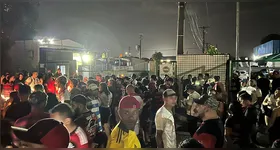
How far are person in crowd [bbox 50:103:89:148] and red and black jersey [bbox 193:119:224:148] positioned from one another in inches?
55.8

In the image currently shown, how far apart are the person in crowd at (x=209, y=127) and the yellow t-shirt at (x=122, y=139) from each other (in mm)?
812

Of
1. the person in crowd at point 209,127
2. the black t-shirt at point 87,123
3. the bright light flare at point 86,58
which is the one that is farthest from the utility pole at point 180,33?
the black t-shirt at point 87,123

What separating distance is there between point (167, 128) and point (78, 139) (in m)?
1.49

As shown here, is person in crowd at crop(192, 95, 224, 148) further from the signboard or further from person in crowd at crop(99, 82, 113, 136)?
the signboard

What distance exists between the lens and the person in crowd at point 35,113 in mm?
3990

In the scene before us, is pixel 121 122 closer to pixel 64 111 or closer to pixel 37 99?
pixel 64 111

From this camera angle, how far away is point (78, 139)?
3.58 meters

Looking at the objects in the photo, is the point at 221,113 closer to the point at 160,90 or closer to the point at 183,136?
the point at 160,90

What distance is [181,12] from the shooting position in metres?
13.6

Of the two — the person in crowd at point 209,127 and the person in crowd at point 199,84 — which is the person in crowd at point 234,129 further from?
the person in crowd at point 199,84

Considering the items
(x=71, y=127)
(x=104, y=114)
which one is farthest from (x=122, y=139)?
(x=104, y=114)

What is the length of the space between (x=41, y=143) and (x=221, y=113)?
3.81m

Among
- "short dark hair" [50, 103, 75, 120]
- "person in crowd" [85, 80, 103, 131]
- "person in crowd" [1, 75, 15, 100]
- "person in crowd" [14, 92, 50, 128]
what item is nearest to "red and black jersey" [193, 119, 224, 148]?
"short dark hair" [50, 103, 75, 120]

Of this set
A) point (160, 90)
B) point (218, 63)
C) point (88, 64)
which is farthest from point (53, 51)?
point (160, 90)
